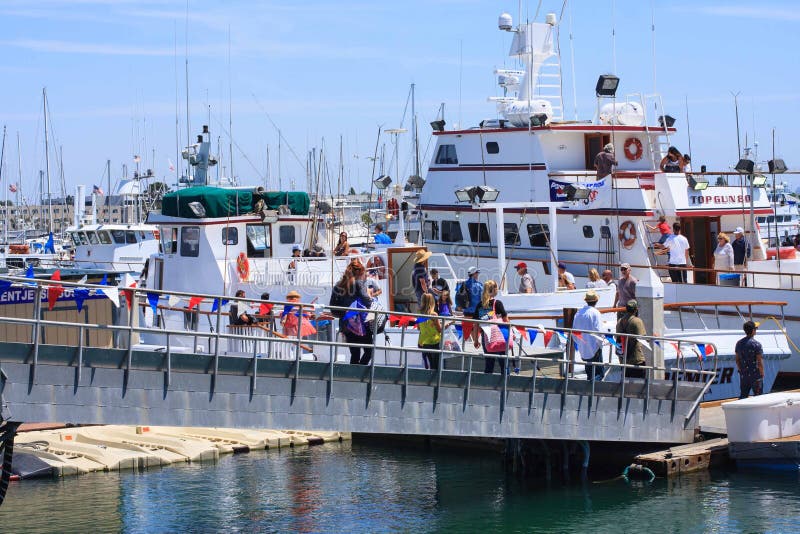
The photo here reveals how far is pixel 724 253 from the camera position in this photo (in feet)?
83.3

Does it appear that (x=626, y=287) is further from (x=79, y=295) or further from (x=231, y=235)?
(x=79, y=295)

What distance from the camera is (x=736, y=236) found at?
1014 inches

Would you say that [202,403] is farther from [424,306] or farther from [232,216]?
[232,216]

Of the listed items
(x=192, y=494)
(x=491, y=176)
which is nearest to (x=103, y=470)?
(x=192, y=494)

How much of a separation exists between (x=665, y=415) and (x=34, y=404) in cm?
959

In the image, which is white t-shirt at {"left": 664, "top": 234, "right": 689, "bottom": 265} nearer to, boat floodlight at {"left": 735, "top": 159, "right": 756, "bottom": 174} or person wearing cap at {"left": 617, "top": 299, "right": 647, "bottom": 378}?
boat floodlight at {"left": 735, "top": 159, "right": 756, "bottom": 174}

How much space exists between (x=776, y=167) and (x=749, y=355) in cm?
898

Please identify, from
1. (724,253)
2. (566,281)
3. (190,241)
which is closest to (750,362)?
(566,281)

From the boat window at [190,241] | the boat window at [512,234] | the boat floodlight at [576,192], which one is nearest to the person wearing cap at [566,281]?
the boat floodlight at [576,192]

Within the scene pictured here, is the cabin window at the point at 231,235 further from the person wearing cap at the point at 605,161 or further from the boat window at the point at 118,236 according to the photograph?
the boat window at the point at 118,236

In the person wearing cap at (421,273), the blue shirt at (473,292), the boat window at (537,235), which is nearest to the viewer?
the blue shirt at (473,292)

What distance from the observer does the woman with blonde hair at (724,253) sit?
25.3 m

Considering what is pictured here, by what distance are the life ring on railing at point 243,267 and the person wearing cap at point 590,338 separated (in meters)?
8.40

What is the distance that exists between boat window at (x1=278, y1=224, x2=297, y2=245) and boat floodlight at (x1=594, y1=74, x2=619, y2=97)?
8433mm
